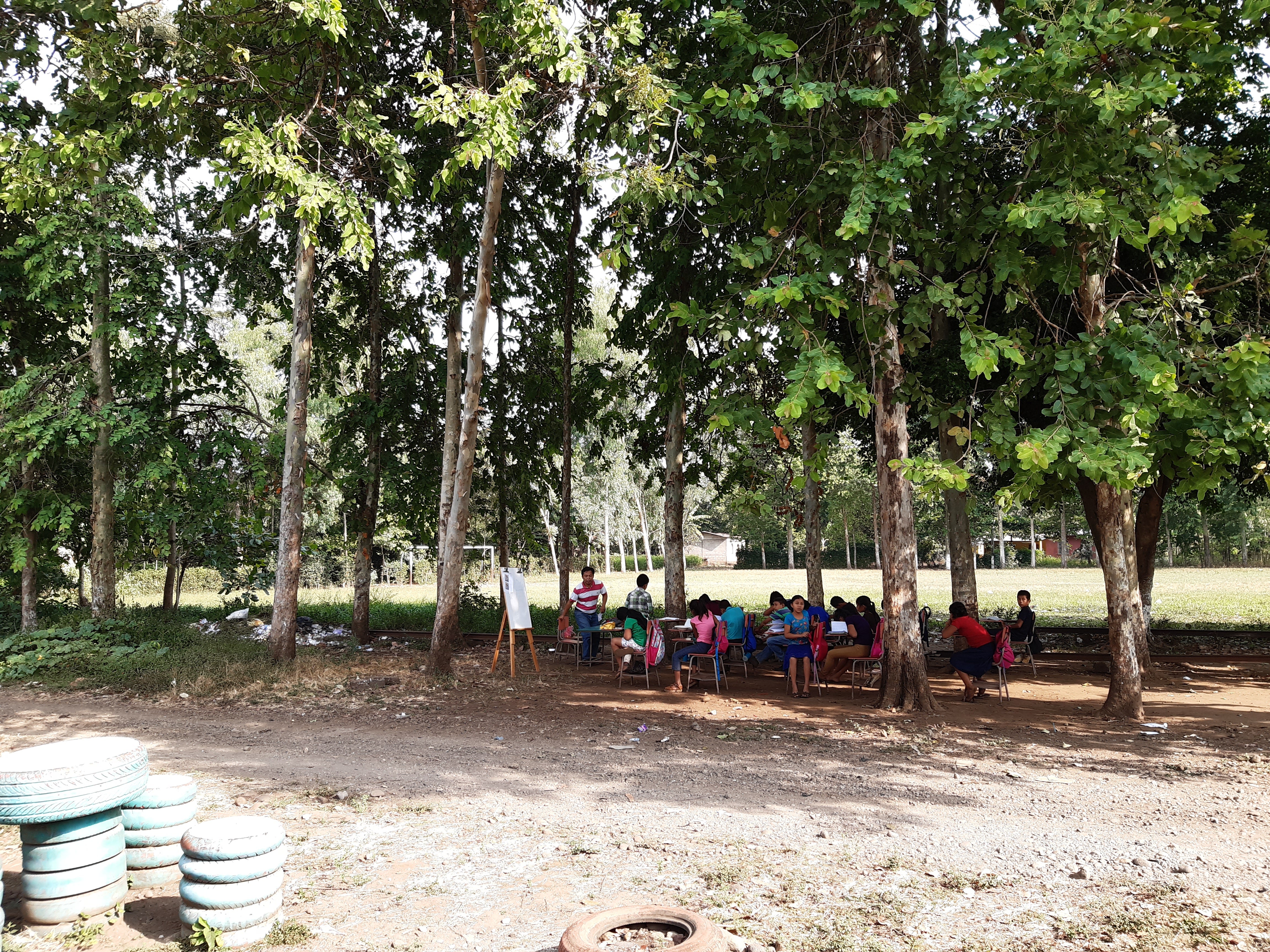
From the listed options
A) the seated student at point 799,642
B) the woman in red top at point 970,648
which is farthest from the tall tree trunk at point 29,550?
the woman in red top at point 970,648

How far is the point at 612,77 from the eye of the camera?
1017 cm

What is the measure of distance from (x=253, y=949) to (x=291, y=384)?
10.1 m

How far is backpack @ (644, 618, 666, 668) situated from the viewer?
473 inches

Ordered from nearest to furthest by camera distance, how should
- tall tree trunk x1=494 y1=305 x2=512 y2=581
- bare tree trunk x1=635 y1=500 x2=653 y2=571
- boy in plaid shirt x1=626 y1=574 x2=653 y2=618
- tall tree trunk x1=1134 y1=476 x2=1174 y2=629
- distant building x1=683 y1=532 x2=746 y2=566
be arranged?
boy in plaid shirt x1=626 y1=574 x2=653 y2=618, tall tree trunk x1=1134 y1=476 x2=1174 y2=629, tall tree trunk x1=494 y1=305 x2=512 y2=581, bare tree trunk x1=635 y1=500 x2=653 y2=571, distant building x1=683 y1=532 x2=746 y2=566

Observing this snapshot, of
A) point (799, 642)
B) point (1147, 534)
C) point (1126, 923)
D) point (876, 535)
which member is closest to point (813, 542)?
point (799, 642)

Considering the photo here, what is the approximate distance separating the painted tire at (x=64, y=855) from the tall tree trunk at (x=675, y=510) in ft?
36.1

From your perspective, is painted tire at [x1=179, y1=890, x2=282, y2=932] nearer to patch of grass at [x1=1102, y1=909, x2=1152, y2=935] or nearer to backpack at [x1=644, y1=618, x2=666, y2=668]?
patch of grass at [x1=1102, y1=909, x2=1152, y2=935]

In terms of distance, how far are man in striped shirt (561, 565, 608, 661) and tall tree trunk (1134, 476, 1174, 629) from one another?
29.5 feet

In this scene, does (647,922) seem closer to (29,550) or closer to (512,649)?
(512,649)

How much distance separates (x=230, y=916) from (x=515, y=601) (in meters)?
8.79

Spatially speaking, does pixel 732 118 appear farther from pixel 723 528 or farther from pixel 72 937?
pixel 723 528

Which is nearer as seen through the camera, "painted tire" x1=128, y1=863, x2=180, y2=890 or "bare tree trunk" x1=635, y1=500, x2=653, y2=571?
"painted tire" x1=128, y1=863, x2=180, y2=890

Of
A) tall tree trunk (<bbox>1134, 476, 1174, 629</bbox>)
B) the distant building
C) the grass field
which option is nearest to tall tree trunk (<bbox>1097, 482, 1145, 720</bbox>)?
tall tree trunk (<bbox>1134, 476, 1174, 629</bbox>)

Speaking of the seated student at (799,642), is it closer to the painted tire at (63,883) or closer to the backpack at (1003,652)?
the backpack at (1003,652)
